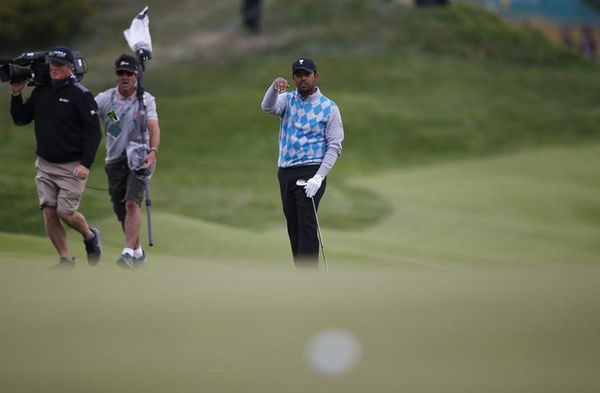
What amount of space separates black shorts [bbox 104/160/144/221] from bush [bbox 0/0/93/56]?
92.3 ft

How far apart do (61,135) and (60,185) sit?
461 mm

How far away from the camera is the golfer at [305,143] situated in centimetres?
1027

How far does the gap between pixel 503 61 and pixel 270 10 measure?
8171 mm

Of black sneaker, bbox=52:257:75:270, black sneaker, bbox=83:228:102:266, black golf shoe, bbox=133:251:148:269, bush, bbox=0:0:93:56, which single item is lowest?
black golf shoe, bbox=133:251:148:269

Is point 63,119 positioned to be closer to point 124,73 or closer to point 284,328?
point 124,73

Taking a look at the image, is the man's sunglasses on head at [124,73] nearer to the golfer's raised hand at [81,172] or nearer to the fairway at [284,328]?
the golfer's raised hand at [81,172]

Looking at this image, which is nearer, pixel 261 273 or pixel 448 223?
pixel 261 273

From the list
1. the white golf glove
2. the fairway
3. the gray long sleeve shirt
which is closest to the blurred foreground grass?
the fairway

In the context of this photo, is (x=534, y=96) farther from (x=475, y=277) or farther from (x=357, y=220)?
(x=475, y=277)

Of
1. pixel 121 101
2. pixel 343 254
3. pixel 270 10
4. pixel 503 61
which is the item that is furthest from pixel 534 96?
pixel 121 101

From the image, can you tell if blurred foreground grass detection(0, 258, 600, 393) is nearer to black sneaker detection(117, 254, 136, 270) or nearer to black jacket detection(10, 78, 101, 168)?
black sneaker detection(117, 254, 136, 270)

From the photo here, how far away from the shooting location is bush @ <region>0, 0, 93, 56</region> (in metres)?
38.3

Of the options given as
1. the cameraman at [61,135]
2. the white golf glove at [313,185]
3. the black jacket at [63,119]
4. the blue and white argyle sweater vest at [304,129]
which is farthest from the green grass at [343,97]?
the white golf glove at [313,185]

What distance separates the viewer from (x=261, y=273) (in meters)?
9.04
